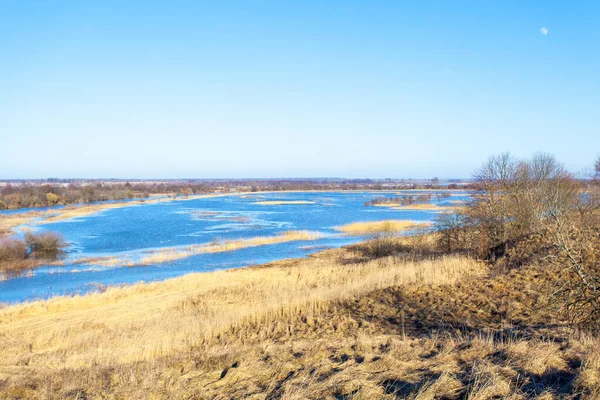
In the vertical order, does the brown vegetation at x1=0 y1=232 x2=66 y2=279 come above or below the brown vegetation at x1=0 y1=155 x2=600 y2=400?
below

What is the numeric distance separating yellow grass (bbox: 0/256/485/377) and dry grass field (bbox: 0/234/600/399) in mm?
63

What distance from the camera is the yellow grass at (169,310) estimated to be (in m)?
10.1

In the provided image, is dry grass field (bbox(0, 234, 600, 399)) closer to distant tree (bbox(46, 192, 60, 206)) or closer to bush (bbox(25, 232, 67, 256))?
bush (bbox(25, 232, 67, 256))

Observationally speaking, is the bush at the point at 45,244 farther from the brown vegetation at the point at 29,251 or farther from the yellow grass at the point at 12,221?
the yellow grass at the point at 12,221

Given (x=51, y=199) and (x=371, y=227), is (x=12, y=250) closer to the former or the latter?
(x=371, y=227)

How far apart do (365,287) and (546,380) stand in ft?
31.5

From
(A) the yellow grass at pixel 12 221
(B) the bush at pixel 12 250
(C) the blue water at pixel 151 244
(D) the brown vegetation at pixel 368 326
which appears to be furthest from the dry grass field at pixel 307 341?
(A) the yellow grass at pixel 12 221

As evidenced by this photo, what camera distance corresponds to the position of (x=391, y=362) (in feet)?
21.7

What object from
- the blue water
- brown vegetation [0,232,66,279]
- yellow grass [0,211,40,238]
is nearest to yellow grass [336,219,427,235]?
the blue water

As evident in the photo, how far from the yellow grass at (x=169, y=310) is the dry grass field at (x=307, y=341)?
0.21ft

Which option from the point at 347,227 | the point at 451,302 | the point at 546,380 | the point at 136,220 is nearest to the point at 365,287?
the point at 451,302

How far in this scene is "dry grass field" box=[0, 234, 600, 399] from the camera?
5746mm

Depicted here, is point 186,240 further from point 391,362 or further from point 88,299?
point 391,362

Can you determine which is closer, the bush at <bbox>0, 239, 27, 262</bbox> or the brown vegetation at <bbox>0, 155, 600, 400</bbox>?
the brown vegetation at <bbox>0, 155, 600, 400</bbox>
